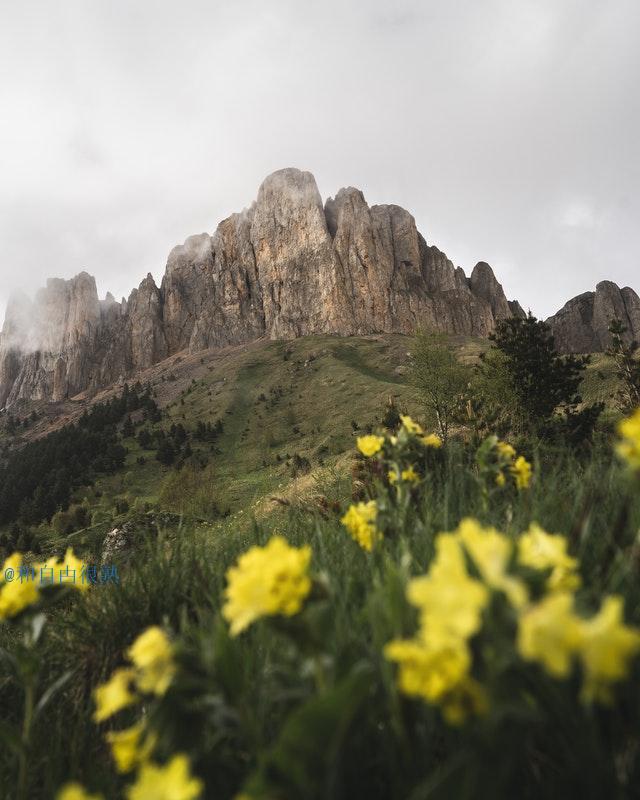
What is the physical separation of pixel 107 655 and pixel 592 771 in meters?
2.48

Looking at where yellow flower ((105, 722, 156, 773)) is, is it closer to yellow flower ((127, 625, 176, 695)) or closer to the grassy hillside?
yellow flower ((127, 625, 176, 695))

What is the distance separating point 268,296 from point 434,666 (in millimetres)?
111035

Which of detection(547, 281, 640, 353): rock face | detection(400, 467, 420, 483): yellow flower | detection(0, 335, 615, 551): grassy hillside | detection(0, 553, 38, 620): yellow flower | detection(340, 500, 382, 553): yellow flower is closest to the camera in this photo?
detection(0, 553, 38, 620): yellow flower

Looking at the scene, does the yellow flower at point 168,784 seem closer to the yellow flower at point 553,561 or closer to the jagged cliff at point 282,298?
the yellow flower at point 553,561

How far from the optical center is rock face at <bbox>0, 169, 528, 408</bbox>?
100 m

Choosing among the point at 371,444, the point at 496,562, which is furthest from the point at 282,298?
the point at 496,562

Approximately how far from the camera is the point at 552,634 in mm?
605

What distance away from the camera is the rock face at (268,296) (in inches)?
3952

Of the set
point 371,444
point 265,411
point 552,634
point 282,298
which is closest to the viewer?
point 552,634

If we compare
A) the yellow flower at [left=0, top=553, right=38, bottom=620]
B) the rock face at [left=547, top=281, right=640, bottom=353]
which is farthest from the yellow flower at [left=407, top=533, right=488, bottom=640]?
the rock face at [left=547, top=281, right=640, bottom=353]

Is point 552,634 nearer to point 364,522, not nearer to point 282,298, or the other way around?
point 364,522

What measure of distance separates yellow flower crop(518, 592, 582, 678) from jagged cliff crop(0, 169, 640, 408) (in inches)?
3584

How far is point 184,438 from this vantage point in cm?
5831

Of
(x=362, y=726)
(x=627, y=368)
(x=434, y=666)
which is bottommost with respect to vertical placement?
(x=362, y=726)
